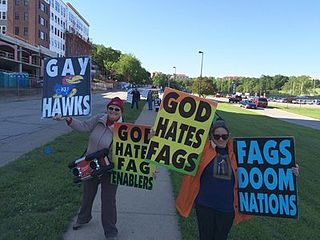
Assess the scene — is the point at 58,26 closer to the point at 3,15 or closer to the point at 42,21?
the point at 42,21

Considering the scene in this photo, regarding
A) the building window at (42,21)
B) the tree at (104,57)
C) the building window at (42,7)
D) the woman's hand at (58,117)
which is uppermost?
the building window at (42,7)

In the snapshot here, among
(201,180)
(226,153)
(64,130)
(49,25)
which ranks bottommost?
(64,130)

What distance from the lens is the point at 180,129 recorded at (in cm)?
422

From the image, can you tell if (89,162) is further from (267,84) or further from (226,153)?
(267,84)

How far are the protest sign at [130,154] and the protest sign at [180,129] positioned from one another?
40 centimetres

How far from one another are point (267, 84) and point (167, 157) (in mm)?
184512

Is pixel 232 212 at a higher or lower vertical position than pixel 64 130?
higher

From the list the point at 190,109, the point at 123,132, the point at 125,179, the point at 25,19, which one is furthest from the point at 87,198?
the point at 25,19

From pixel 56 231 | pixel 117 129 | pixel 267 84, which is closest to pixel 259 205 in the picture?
pixel 117 129

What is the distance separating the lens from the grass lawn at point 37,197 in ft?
16.2

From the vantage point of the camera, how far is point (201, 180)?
151 inches

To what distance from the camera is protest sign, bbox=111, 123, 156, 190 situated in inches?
184

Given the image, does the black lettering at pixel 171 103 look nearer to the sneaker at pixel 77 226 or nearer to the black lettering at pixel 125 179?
the black lettering at pixel 125 179

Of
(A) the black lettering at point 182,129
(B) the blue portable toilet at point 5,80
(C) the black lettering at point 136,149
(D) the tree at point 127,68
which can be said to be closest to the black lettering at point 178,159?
(A) the black lettering at point 182,129
